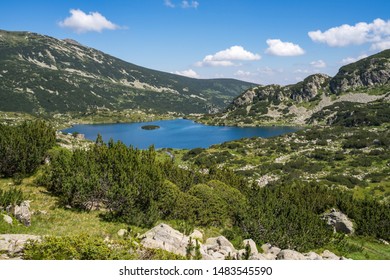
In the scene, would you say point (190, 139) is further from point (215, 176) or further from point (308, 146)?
point (215, 176)

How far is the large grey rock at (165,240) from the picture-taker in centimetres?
1981

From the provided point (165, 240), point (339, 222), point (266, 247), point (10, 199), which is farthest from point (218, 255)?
point (339, 222)

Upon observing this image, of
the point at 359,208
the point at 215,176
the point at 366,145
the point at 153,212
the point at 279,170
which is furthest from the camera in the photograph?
the point at 366,145

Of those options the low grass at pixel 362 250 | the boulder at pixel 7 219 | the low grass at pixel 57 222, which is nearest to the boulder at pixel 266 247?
the low grass at pixel 362 250

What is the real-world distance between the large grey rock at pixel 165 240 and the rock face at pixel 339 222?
26081 mm

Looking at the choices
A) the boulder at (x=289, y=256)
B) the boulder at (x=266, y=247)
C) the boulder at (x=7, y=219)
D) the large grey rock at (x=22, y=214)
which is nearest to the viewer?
the boulder at (x=7, y=219)

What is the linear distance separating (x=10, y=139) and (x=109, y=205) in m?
16.5

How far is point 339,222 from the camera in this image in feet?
136

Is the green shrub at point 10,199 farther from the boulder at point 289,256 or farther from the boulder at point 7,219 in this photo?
the boulder at point 289,256

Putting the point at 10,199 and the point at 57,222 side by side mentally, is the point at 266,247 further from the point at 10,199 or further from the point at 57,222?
the point at 10,199

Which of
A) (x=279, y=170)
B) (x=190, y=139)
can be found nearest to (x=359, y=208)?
(x=279, y=170)

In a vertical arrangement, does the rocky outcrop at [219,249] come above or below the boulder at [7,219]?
below

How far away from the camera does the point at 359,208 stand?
4688 centimetres

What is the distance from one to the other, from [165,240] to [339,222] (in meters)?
28.8
